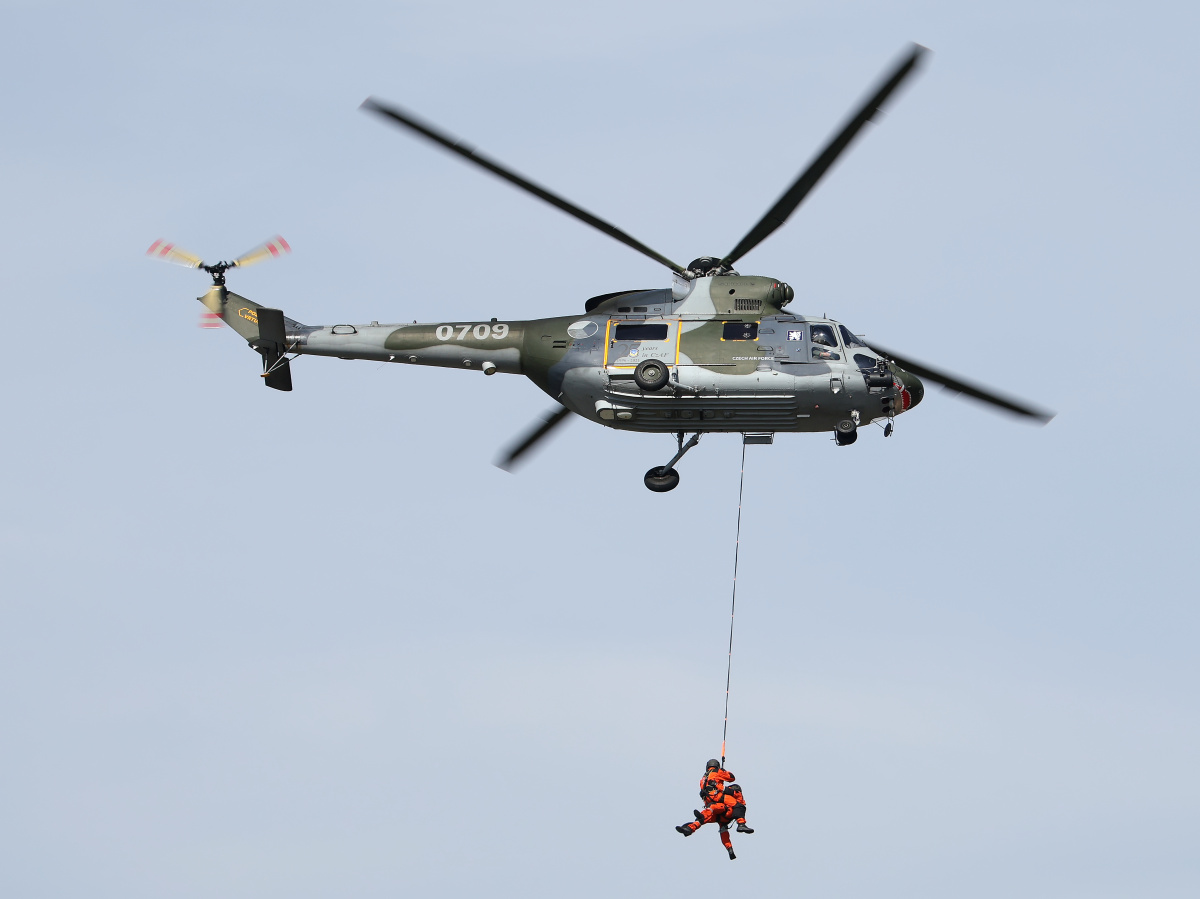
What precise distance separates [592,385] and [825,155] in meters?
6.32

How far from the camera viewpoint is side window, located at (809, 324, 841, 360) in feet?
124

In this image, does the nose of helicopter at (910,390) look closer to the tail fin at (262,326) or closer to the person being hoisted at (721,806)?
the person being hoisted at (721,806)

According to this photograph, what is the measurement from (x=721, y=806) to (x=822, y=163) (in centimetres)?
1177

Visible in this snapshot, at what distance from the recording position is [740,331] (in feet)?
125

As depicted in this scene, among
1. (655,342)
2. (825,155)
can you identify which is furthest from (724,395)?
(825,155)

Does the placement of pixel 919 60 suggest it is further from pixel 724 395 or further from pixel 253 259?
pixel 253 259

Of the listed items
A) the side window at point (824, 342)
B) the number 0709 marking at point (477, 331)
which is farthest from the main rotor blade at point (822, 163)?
the number 0709 marking at point (477, 331)

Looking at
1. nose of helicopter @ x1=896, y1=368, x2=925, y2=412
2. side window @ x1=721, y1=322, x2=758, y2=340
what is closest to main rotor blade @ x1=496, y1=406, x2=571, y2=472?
side window @ x1=721, y1=322, x2=758, y2=340

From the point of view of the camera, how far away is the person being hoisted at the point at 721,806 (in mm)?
34750

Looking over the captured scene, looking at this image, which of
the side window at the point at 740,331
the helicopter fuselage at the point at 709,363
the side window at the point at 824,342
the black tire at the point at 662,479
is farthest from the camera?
the black tire at the point at 662,479

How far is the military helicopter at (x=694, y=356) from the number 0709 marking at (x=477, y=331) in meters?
0.02

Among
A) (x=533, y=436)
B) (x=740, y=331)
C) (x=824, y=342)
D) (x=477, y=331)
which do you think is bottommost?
(x=533, y=436)

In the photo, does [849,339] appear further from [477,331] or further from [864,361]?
[477,331]

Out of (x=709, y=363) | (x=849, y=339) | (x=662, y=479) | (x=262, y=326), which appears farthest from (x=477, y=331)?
(x=849, y=339)
